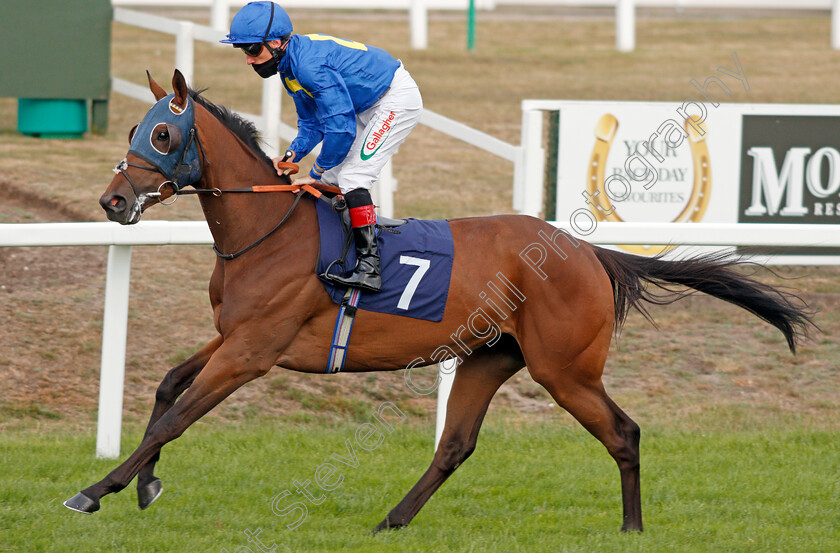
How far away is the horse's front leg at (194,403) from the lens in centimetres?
400

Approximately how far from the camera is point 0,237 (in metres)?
→ 4.85

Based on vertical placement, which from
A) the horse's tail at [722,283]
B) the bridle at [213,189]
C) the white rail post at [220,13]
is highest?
the white rail post at [220,13]

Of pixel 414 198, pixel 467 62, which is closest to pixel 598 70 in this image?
pixel 467 62

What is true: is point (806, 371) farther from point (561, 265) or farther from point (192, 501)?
point (192, 501)

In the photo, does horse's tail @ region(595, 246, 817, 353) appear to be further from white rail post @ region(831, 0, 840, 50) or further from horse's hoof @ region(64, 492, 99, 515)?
white rail post @ region(831, 0, 840, 50)

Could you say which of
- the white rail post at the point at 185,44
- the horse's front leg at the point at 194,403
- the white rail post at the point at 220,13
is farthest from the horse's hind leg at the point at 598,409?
the white rail post at the point at 220,13

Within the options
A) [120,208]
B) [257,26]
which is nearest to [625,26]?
[257,26]

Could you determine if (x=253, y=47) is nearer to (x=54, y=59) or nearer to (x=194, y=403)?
(x=194, y=403)

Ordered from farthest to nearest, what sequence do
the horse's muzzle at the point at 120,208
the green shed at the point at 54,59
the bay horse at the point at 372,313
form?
the green shed at the point at 54,59, the bay horse at the point at 372,313, the horse's muzzle at the point at 120,208

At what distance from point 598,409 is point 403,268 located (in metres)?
0.98

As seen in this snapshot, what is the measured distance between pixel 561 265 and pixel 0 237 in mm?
2427

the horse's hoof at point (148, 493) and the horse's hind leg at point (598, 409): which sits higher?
the horse's hind leg at point (598, 409)

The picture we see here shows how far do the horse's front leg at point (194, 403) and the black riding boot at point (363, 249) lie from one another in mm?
441

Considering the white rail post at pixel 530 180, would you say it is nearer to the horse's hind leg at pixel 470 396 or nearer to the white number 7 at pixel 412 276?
the horse's hind leg at pixel 470 396
